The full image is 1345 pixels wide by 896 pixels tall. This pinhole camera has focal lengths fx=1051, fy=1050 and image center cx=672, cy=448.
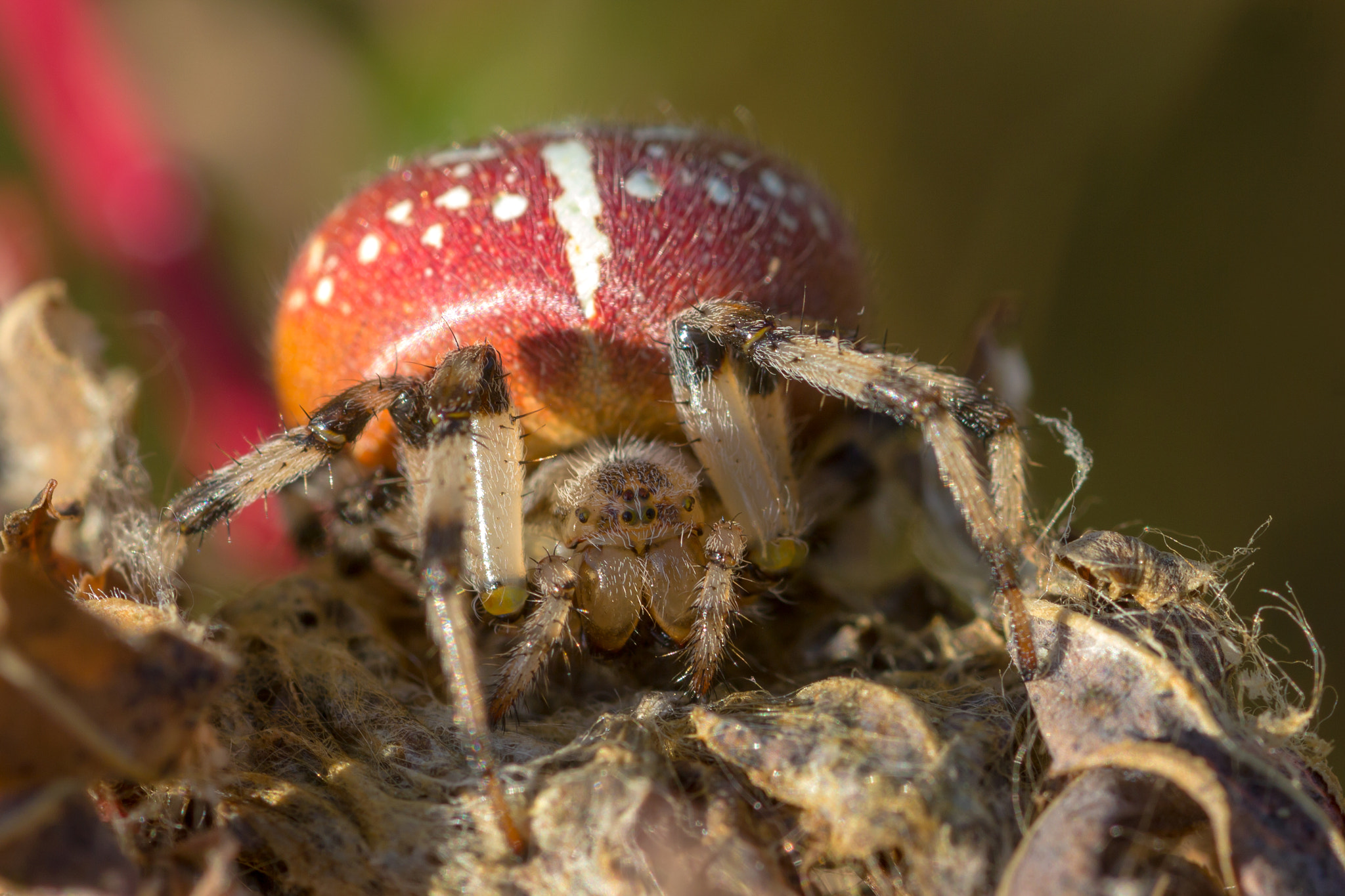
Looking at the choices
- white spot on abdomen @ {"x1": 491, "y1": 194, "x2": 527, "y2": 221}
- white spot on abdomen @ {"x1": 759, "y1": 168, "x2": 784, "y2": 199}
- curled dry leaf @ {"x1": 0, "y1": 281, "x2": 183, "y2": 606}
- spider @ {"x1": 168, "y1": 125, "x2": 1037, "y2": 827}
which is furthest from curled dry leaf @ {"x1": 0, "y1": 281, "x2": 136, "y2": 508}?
white spot on abdomen @ {"x1": 759, "y1": 168, "x2": 784, "y2": 199}

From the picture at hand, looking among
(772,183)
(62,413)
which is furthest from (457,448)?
(62,413)

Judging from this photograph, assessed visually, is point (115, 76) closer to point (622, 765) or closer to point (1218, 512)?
point (622, 765)

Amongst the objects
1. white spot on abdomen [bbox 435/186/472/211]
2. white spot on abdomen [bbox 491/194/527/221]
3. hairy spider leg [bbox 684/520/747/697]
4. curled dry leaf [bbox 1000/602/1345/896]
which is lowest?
curled dry leaf [bbox 1000/602/1345/896]

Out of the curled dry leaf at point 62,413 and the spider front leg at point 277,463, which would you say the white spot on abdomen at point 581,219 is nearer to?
the spider front leg at point 277,463

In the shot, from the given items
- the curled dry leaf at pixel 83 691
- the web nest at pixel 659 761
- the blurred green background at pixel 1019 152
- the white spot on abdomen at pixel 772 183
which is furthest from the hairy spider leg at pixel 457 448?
the blurred green background at pixel 1019 152

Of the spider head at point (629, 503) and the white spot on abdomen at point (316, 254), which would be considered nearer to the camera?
the spider head at point (629, 503)

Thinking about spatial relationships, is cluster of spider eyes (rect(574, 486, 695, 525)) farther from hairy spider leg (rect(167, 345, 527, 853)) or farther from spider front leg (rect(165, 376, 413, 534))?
spider front leg (rect(165, 376, 413, 534))

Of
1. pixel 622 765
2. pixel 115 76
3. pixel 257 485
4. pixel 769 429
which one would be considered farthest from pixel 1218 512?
pixel 115 76
